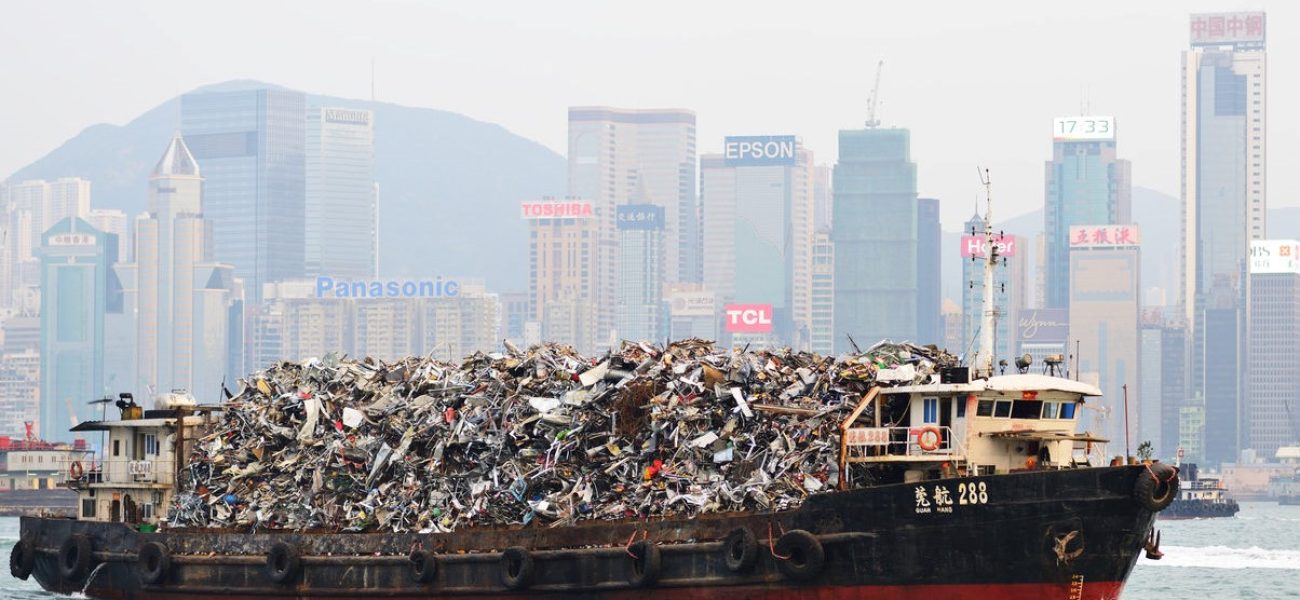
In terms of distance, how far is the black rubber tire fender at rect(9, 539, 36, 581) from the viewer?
51.7 m

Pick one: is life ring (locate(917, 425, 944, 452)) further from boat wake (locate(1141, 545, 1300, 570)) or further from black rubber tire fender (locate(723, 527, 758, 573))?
boat wake (locate(1141, 545, 1300, 570))

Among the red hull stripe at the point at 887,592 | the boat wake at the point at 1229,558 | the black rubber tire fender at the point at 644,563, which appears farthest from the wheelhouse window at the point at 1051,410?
the boat wake at the point at 1229,558

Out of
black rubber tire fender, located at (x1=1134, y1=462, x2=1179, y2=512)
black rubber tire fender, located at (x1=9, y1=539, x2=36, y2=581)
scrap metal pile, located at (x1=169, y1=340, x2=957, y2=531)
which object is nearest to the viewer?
black rubber tire fender, located at (x1=1134, y1=462, x2=1179, y2=512)

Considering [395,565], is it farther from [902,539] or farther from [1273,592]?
[1273,592]

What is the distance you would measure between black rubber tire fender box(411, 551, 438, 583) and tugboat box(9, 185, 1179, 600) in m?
0.04

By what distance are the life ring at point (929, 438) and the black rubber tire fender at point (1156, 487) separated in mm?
4037

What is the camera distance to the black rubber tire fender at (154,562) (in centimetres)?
4597

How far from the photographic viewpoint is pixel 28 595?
5541cm

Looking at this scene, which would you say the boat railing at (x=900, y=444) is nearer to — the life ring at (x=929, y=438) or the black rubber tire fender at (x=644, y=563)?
the life ring at (x=929, y=438)

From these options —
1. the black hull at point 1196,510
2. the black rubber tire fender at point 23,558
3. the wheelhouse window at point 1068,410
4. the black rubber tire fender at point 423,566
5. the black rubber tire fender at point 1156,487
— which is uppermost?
the wheelhouse window at point 1068,410

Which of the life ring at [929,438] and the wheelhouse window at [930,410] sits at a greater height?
the wheelhouse window at [930,410]

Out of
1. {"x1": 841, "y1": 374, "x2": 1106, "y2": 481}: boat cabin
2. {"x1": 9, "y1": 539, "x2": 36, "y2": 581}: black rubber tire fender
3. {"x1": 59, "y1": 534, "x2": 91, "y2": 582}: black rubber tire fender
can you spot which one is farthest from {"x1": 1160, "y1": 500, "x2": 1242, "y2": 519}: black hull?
{"x1": 841, "y1": 374, "x2": 1106, "y2": 481}: boat cabin

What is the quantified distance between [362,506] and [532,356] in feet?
15.9

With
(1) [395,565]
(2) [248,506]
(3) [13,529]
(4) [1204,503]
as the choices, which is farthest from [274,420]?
(4) [1204,503]
